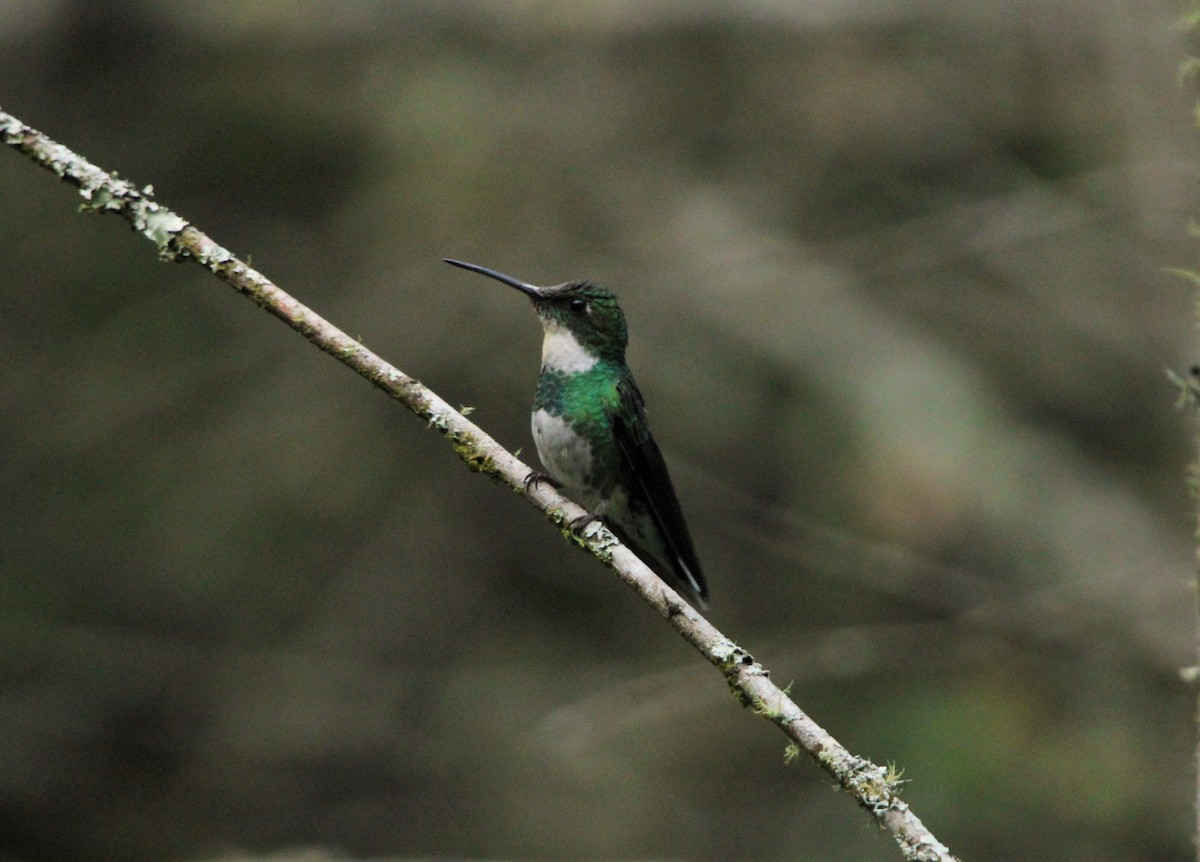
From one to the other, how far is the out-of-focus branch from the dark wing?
1.24m

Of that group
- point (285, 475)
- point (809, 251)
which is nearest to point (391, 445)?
point (285, 475)

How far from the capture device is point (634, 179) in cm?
884

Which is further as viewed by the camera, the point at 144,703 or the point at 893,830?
the point at 144,703

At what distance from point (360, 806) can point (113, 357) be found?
11.6ft

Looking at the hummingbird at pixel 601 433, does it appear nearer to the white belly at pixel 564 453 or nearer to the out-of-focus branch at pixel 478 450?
the white belly at pixel 564 453

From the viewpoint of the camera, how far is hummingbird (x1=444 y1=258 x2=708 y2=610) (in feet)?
14.4

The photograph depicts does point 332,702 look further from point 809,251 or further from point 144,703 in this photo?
point 809,251

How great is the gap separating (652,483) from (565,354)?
1.85 ft

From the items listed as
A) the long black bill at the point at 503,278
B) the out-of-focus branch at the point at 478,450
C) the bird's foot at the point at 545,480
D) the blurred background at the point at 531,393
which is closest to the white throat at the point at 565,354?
the long black bill at the point at 503,278

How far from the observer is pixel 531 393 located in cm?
834

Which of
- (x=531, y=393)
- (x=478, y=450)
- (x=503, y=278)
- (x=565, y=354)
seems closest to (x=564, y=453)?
(x=565, y=354)

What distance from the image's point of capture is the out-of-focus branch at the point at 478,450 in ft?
8.43

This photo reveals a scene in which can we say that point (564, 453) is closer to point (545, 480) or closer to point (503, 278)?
point (545, 480)

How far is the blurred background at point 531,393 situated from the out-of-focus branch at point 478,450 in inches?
183
